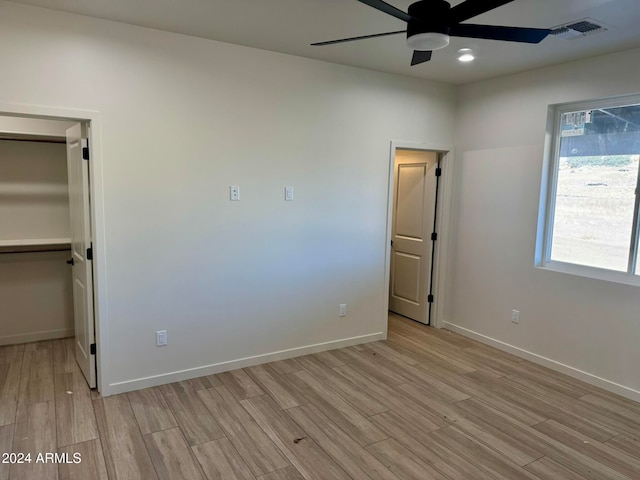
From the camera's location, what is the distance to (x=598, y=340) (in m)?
3.60

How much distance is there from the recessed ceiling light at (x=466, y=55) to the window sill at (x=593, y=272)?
79.7 inches

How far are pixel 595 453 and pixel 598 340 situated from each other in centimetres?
121

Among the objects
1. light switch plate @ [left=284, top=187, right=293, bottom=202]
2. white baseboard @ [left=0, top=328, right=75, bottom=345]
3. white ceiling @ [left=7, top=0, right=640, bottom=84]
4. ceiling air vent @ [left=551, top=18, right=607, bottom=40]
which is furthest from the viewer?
white baseboard @ [left=0, top=328, right=75, bottom=345]

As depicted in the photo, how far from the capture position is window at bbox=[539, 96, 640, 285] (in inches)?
136

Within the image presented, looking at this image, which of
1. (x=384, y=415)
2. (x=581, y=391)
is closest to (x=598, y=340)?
(x=581, y=391)

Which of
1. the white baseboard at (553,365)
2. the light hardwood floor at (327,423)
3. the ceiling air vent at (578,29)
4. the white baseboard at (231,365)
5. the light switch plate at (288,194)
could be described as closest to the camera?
the light hardwood floor at (327,423)

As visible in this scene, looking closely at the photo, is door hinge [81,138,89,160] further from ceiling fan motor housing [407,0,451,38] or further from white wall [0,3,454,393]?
ceiling fan motor housing [407,0,451,38]

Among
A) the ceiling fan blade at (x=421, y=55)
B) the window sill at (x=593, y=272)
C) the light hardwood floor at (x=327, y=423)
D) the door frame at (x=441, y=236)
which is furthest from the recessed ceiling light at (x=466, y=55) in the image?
the light hardwood floor at (x=327, y=423)

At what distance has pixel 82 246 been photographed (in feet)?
10.7

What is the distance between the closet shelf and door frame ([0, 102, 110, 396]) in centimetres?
128

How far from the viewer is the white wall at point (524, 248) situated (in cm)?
Answer: 347

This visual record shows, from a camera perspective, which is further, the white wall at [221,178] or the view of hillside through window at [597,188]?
the view of hillside through window at [597,188]

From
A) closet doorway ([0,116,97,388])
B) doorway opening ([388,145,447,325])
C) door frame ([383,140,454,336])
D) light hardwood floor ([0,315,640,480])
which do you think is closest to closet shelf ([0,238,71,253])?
closet doorway ([0,116,97,388])

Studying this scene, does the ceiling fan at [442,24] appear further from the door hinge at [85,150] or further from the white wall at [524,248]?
the door hinge at [85,150]
